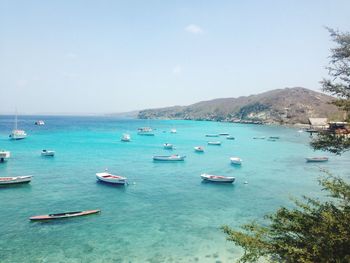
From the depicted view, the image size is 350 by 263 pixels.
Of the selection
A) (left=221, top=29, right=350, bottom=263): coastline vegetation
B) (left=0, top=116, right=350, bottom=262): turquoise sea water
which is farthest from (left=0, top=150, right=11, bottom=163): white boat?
(left=221, top=29, right=350, bottom=263): coastline vegetation

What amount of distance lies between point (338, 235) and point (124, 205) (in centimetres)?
3256

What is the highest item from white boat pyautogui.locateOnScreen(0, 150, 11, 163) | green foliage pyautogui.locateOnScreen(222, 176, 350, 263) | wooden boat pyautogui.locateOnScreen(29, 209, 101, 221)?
green foliage pyautogui.locateOnScreen(222, 176, 350, 263)

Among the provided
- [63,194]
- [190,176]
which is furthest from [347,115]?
[190,176]

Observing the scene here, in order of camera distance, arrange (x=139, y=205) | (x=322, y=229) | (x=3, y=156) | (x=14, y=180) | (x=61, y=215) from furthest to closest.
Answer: (x=3, y=156), (x=14, y=180), (x=139, y=205), (x=61, y=215), (x=322, y=229)

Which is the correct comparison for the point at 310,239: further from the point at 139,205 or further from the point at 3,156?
the point at 3,156

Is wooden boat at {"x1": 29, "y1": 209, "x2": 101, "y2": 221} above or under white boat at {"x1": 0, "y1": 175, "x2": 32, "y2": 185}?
under

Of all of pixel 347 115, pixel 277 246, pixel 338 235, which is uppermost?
pixel 347 115

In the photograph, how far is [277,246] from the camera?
1844 cm

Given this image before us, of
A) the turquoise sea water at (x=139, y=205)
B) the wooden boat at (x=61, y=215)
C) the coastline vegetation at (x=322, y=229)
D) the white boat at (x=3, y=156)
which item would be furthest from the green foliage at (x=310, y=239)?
the white boat at (x=3, y=156)

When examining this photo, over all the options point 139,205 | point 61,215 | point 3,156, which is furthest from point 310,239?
point 3,156

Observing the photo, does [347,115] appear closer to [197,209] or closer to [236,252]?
[236,252]

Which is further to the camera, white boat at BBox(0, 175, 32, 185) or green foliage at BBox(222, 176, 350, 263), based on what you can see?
white boat at BBox(0, 175, 32, 185)

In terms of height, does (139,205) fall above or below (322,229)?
below

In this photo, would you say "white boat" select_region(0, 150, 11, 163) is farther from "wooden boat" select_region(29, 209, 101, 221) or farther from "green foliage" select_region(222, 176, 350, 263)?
"green foliage" select_region(222, 176, 350, 263)
